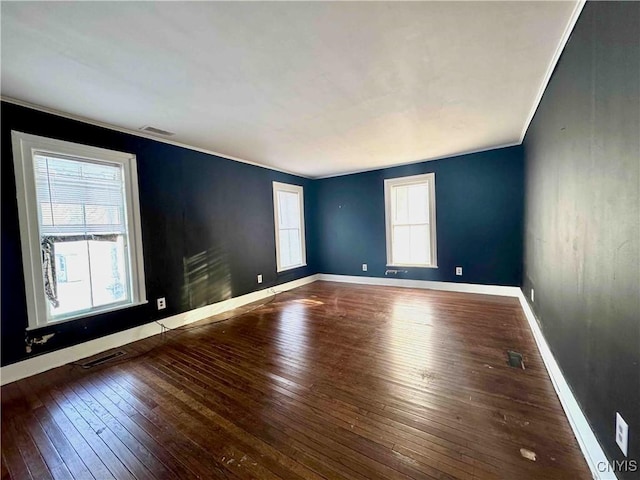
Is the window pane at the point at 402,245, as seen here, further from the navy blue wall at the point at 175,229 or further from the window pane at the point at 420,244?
the navy blue wall at the point at 175,229

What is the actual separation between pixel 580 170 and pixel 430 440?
1.76m

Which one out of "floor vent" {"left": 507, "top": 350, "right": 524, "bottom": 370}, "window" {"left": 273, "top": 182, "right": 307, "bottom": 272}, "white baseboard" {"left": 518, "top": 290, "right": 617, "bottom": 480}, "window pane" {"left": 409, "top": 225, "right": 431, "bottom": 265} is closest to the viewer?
"white baseboard" {"left": 518, "top": 290, "right": 617, "bottom": 480}

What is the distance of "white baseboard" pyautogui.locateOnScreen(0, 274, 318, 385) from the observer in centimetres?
224

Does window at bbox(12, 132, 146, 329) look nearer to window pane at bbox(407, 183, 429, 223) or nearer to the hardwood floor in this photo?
the hardwood floor

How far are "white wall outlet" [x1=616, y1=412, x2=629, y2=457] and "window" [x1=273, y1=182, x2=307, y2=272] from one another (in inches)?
177

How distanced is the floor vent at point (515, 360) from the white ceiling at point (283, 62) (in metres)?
2.37

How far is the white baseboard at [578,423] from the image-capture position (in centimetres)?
118

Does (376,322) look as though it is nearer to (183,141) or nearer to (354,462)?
(354,462)

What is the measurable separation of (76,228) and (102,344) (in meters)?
1.23

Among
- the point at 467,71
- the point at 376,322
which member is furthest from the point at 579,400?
the point at 467,71

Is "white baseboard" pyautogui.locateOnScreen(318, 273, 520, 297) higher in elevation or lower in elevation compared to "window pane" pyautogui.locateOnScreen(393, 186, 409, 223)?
lower

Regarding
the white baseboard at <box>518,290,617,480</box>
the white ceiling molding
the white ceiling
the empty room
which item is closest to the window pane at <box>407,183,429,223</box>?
the empty room

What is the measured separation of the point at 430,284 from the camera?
4887mm

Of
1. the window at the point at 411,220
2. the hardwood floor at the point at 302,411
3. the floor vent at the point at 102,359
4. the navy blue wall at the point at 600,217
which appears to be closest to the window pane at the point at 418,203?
the window at the point at 411,220
